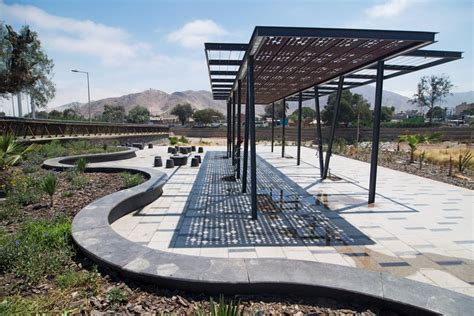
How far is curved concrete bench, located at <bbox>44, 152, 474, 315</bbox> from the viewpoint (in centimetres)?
260

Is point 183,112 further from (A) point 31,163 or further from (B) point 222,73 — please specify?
(B) point 222,73

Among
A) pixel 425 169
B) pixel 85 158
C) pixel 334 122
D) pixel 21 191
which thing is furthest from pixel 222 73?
pixel 425 169

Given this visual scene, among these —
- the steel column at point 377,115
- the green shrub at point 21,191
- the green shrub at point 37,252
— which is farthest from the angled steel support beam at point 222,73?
the green shrub at point 37,252

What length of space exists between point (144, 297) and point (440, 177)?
1109cm

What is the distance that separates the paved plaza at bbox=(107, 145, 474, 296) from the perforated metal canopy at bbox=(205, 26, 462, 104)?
3257 millimetres

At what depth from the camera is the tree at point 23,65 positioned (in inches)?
926

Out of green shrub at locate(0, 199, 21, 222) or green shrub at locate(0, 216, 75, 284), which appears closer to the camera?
green shrub at locate(0, 216, 75, 284)

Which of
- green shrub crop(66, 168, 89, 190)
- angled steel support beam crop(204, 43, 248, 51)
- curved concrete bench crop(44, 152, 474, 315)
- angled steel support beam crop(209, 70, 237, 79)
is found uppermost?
angled steel support beam crop(204, 43, 248, 51)

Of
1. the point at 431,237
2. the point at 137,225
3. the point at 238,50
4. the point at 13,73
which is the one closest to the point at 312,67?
the point at 238,50

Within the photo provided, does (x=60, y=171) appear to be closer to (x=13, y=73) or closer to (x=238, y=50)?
(x=238, y=50)

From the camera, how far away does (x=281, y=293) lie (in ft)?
9.29

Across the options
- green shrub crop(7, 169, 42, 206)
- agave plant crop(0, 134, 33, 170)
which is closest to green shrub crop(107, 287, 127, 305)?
green shrub crop(7, 169, 42, 206)

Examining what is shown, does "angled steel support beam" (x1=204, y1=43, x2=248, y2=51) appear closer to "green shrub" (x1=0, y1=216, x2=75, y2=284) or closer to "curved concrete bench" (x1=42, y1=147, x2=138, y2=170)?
"green shrub" (x1=0, y1=216, x2=75, y2=284)

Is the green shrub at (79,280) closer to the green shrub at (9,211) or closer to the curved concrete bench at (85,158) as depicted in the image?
the green shrub at (9,211)
